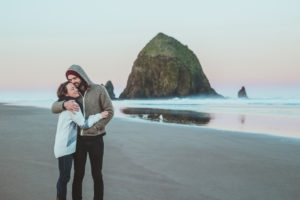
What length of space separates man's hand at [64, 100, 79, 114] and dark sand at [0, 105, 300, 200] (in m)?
1.77

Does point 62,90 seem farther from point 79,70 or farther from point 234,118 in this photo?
point 234,118

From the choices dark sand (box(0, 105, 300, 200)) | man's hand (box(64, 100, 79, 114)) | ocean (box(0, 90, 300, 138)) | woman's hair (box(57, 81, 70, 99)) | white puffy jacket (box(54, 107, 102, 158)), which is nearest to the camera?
man's hand (box(64, 100, 79, 114))

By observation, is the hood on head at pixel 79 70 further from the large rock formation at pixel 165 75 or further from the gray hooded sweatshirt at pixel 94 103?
the large rock formation at pixel 165 75

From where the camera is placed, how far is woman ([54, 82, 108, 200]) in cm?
346

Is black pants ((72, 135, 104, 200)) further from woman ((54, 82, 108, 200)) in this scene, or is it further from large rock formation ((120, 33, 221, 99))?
large rock formation ((120, 33, 221, 99))

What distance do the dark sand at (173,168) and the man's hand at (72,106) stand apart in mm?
1770

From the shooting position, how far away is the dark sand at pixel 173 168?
4.54 metres

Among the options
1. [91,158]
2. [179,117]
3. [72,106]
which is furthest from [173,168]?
[179,117]

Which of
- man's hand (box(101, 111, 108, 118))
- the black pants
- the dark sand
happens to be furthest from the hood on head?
the dark sand

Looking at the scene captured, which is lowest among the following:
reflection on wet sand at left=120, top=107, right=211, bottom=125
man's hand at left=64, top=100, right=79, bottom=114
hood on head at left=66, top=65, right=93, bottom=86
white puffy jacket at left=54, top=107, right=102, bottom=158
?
reflection on wet sand at left=120, top=107, right=211, bottom=125

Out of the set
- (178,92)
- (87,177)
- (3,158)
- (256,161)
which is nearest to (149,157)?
(87,177)

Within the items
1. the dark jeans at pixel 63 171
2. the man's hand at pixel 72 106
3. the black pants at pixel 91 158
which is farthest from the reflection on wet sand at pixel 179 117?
the man's hand at pixel 72 106

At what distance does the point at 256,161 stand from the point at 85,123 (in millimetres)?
4839

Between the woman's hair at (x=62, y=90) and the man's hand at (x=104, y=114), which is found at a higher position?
the woman's hair at (x=62, y=90)
